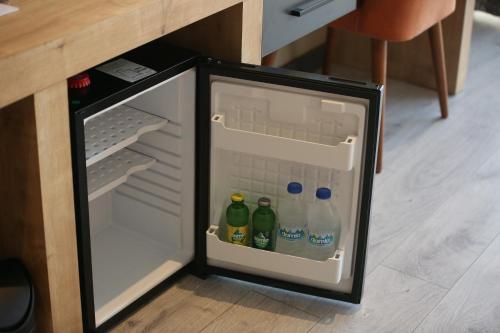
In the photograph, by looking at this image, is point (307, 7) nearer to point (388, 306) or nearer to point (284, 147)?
point (284, 147)

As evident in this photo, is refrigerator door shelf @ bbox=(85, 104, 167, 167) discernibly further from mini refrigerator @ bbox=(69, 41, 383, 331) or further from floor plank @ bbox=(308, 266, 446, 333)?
floor plank @ bbox=(308, 266, 446, 333)

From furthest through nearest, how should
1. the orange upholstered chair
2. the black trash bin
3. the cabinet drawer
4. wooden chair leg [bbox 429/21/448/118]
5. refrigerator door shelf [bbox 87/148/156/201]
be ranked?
wooden chair leg [bbox 429/21/448/118] → the orange upholstered chair → the cabinet drawer → refrigerator door shelf [bbox 87/148/156/201] → the black trash bin

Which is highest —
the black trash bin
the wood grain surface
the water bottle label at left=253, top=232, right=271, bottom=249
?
the wood grain surface

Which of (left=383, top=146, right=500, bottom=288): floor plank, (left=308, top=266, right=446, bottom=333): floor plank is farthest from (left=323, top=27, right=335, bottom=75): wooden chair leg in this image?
(left=308, top=266, right=446, bottom=333): floor plank

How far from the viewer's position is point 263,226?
1893mm

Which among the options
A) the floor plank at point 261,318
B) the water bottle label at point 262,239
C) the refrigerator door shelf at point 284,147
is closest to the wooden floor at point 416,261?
the floor plank at point 261,318

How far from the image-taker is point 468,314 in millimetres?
1931

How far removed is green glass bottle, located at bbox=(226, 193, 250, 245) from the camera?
1885 millimetres

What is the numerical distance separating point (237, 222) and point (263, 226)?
6 cm

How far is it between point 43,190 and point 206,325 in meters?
0.57

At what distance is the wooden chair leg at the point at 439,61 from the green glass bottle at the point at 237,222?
113cm

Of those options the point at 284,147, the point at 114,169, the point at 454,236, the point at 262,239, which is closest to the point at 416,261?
the point at 454,236

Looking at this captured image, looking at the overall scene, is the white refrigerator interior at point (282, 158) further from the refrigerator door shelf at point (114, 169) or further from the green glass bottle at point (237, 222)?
the refrigerator door shelf at point (114, 169)

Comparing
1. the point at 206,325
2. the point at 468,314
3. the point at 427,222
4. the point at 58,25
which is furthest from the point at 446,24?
the point at 58,25
